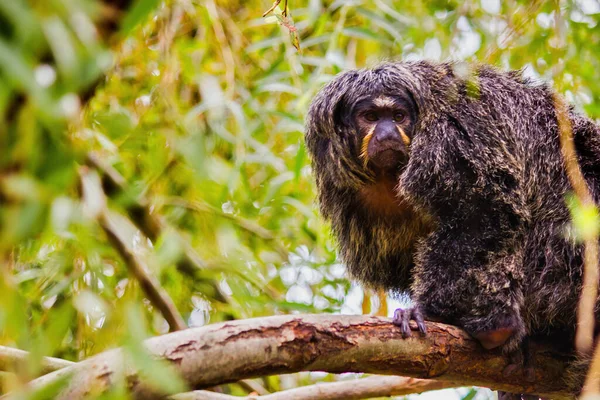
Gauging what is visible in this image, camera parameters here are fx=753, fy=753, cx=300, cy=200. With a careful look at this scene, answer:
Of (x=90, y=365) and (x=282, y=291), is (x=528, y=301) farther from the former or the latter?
(x=90, y=365)

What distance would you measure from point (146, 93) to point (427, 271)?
1.90 meters

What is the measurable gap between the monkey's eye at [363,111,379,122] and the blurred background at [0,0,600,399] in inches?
12.9

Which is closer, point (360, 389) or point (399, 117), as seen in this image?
point (360, 389)

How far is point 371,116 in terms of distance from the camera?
138 inches

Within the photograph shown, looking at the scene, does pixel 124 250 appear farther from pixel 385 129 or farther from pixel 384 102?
pixel 384 102

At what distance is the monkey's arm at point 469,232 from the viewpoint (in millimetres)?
3031

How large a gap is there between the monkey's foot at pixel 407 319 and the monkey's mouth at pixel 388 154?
0.76 meters

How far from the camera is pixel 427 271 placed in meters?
3.18

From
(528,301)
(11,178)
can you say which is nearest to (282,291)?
(528,301)

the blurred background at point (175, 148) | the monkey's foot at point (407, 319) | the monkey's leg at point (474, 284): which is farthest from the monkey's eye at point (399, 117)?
the monkey's foot at point (407, 319)

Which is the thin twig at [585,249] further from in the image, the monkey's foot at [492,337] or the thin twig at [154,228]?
the thin twig at [154,228]

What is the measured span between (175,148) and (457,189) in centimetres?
122

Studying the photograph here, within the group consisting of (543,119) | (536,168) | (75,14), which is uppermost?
(543,119)

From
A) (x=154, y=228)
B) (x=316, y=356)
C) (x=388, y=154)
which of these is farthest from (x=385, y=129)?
(x=316, y=356)
